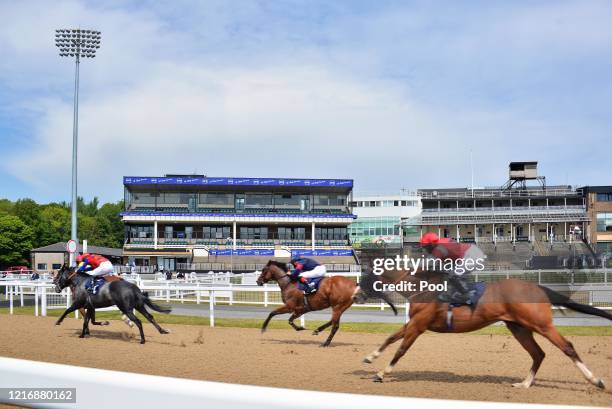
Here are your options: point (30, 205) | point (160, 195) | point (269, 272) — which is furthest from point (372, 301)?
point (30, 205)

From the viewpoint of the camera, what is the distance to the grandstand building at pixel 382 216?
86.2 metres

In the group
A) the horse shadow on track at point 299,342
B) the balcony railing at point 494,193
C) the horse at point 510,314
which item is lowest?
the horse shadow on track at point 299,342

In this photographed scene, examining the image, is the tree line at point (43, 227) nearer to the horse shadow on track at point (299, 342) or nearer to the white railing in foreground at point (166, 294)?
the white railing in foreground at point (166, 294)

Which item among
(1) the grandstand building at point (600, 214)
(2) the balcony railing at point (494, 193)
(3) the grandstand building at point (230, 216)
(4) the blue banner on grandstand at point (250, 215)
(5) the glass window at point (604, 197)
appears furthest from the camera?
(2) the balcony railing at point (494, 193)

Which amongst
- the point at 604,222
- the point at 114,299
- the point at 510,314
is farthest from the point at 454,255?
the point at 604,222

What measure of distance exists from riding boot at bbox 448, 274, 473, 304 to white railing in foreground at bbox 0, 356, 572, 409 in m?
5.94

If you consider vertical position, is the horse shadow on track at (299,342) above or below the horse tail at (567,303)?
below

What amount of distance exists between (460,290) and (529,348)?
1.05 m

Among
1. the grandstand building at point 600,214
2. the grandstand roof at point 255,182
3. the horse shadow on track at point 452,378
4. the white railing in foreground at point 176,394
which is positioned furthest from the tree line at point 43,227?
the white railing in foreground at point 176,394

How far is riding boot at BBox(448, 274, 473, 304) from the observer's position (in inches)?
297

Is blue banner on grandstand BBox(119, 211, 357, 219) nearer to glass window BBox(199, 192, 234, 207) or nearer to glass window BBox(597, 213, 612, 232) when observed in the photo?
glass window BBox(199, 192, 234, 207)

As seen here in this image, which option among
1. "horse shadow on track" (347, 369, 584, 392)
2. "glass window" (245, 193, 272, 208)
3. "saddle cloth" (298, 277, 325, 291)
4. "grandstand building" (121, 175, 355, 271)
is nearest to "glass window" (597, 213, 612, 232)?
"grandstand building" (121, 175, 355, 271)

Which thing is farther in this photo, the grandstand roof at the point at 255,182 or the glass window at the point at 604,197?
the grandstand roof at the point at 255,182

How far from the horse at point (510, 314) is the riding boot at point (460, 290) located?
0.35 ft
